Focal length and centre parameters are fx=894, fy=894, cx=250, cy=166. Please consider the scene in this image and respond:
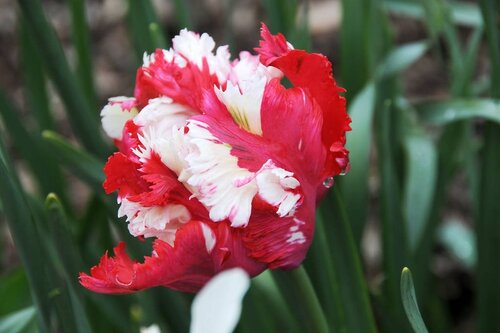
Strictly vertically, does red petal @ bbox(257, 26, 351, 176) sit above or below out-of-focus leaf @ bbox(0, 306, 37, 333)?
above

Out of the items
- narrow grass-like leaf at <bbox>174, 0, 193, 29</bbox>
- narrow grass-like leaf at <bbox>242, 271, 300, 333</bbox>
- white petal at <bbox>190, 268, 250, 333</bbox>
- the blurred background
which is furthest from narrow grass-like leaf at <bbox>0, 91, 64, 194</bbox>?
white petal at <bbox>190, 268, 250, 333</bbox>

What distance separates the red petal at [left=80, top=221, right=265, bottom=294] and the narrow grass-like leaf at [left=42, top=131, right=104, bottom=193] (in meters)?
0.27

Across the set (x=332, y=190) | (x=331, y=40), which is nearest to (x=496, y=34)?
(x=332, y=190)

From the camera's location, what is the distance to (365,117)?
3.28ft

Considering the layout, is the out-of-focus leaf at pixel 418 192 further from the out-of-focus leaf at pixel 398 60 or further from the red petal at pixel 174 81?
the red petal at pixel 174 81

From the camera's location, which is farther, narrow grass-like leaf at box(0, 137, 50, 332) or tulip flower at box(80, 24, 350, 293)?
narrow grass-like leaf at box(0, 137, 50, 332)

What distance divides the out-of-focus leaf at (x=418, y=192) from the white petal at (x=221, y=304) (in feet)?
2.51

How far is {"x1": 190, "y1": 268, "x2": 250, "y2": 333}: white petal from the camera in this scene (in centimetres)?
33

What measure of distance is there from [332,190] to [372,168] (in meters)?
1.17

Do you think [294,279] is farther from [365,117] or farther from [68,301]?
[365,117]

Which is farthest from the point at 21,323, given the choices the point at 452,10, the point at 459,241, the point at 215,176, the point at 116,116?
the point at 452,10

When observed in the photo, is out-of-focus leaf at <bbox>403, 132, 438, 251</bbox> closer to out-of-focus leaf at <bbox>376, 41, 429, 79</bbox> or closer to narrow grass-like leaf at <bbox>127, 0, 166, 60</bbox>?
out-of-focus leaf at <bbox>376, 41, 429, 79</bbox>

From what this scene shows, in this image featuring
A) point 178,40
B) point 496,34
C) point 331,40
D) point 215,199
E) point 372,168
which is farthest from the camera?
point 331,40

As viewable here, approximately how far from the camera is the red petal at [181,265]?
1.75 feet
